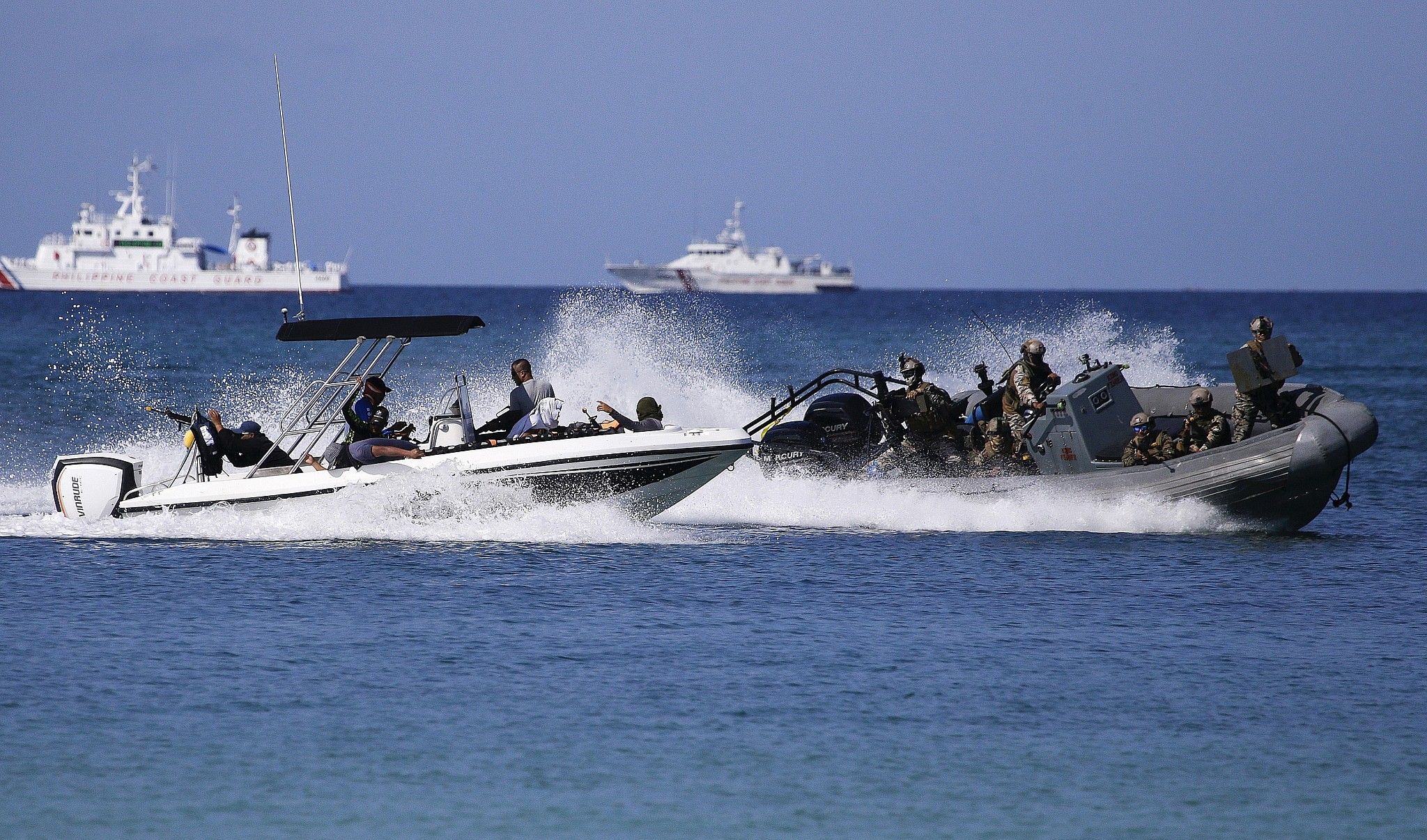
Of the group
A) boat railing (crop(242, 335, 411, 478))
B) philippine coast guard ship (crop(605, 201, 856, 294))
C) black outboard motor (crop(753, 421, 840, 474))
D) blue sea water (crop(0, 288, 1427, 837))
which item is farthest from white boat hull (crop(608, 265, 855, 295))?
boat railing (crop(242, 335, 411, 478))

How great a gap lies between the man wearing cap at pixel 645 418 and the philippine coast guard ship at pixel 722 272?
439 ft

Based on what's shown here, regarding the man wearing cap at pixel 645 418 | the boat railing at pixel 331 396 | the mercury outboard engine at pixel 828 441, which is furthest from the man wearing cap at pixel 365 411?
the mercury outboard engine at pixel 828 441

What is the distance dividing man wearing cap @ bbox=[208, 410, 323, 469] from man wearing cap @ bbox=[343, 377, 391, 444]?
17.9 inches

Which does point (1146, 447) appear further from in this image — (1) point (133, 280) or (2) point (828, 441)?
(1) point (133, 280)

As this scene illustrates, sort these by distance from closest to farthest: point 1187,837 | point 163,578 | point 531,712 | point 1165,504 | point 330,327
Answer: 1. point 1187,837
2. point 531,712
3. point 163,578
4. point 330,327
5. point 1165,504

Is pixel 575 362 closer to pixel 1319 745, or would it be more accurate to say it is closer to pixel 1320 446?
pixel 1320 446

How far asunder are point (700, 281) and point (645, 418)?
134981 millimetres

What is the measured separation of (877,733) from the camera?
337 inches

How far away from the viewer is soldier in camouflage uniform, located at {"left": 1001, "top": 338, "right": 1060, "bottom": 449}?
15.2m

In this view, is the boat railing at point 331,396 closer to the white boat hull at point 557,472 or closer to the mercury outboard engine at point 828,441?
the white boat hull at point 557,472

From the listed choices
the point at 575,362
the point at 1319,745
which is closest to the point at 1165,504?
the point at 1319,745

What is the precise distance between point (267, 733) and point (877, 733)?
3367mm

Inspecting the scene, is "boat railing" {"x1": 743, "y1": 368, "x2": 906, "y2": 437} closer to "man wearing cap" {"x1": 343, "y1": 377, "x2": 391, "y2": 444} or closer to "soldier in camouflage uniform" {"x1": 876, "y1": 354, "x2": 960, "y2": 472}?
"soldier in camouflage uniform" {"x1": 876, "y1": 354, "x2": 960, "y2": 472}

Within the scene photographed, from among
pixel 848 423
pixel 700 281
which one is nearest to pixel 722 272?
pixel 700 281
